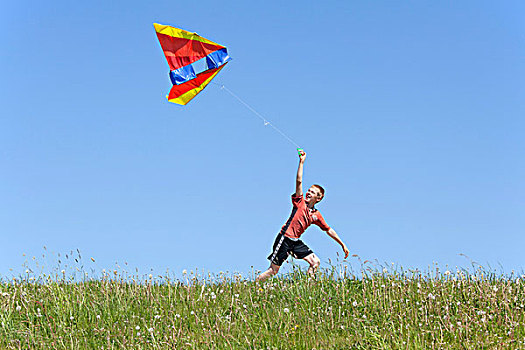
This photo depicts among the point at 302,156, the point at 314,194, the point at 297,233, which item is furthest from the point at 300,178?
the point at 297,233

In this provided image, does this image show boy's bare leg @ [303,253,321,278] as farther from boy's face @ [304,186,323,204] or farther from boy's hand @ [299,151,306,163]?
boy's hand @ [299,151,306,163]

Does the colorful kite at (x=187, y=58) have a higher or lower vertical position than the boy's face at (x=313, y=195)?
higher

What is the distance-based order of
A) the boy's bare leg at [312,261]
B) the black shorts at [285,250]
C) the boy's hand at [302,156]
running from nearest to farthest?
the boy's hand at [302,156]
the boy's bare leg at [312,261]
the black shorts at [285,250]

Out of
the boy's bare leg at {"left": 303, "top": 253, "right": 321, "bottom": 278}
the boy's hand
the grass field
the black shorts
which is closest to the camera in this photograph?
the grass field

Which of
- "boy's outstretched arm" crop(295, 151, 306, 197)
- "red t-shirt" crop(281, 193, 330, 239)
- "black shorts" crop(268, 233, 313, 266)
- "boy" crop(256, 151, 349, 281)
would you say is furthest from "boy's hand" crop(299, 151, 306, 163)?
"black shorts" crop(268, 233, 313, 266)

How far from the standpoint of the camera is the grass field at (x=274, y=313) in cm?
820

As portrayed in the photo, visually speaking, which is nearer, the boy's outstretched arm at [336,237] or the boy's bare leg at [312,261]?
the boy's bare leg at [312,261]

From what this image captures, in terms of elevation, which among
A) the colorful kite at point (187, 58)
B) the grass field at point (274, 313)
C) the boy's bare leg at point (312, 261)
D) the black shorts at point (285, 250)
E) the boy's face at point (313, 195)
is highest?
the colorful kite at point (187, 58)

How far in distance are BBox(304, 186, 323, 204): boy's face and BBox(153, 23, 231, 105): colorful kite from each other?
297 centimetres

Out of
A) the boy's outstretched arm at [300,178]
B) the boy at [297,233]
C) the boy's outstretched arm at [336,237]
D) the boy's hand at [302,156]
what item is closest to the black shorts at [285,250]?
the boy at [297,233]

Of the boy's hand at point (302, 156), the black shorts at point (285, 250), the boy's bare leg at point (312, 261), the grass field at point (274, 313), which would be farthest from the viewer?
the black shorts at point (285, 250)

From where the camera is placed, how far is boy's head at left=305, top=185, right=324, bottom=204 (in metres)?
11.1

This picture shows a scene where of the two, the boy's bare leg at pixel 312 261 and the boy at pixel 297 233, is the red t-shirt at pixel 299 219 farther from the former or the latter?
the boy's bare leg at pixel 312 261

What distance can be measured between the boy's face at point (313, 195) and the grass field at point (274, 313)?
139 centimetres
